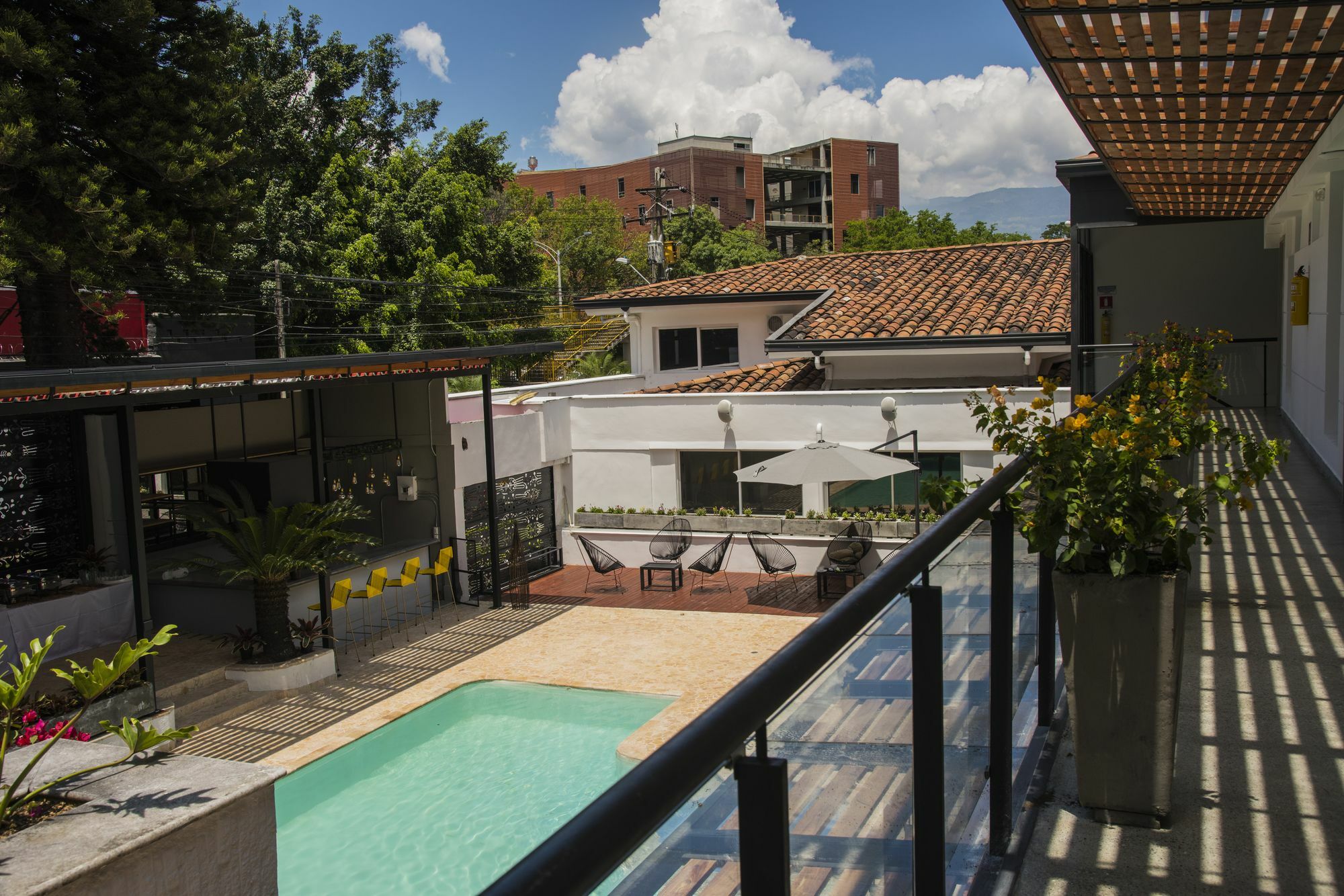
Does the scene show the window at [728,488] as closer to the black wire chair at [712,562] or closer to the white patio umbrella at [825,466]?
the black wire chair at [712,562]

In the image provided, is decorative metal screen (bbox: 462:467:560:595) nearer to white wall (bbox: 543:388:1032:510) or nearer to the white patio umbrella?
white wall (bbox: 543:388:1032:510)

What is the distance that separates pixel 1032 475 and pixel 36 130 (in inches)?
862

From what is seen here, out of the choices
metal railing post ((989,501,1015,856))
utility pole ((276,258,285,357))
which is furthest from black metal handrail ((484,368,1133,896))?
utility pole ((276,258,285,357))

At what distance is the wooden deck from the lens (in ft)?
62.1

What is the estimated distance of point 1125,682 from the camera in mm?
3080

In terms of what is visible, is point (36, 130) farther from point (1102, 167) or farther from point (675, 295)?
point (1102, 167)

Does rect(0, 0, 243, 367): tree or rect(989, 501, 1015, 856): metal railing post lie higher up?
rect(0, 0, 243, 367): tree

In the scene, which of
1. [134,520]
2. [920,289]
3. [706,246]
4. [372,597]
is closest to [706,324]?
[920,289]

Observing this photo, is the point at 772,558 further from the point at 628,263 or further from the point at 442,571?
the point at 628,263


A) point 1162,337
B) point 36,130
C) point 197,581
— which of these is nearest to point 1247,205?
point 1162,337

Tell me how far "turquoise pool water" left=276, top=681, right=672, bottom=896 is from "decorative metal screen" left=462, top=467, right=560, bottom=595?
559 centimetres

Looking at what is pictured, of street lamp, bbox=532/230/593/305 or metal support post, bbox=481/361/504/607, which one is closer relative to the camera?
metal support post, bbox=481/361/504/607

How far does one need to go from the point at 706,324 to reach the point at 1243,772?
2389 cm

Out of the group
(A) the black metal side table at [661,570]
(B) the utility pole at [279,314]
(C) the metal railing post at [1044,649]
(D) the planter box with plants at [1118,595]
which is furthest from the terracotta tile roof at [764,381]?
(D) the planter box with plants at [1118,595]
